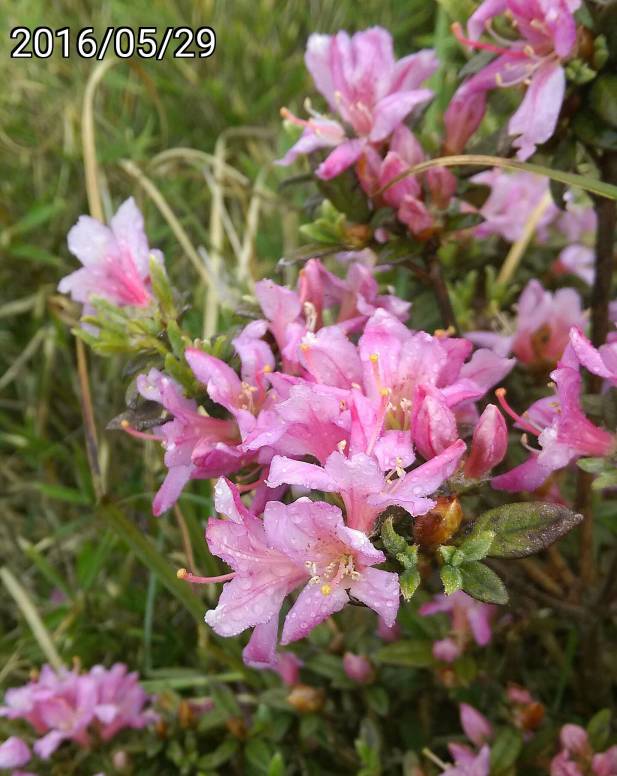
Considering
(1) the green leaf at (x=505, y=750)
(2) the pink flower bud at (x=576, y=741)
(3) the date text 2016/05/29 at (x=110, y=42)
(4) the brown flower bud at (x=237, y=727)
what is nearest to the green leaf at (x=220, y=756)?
(4) the brown flower bud at (x=237, y=727)

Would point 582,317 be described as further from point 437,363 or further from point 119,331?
point 119,331

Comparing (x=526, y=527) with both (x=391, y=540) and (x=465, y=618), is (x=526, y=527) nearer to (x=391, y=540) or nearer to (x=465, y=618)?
(x=391, y=540)

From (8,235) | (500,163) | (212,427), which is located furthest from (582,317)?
(8,235)

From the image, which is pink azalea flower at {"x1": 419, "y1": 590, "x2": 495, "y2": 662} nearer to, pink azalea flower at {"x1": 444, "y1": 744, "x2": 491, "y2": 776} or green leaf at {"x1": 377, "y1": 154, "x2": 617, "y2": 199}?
pink azalea flower at {"x1": 444, "y1": 744, "x2": 491, "y2": 776}

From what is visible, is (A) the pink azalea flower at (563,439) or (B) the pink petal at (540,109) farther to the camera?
(B) the pink petal at (540,109)

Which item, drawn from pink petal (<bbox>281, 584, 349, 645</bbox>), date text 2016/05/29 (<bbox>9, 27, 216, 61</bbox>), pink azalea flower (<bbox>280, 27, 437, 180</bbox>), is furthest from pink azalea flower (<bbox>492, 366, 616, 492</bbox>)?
date text 2016/05/29 (<bbox>9, 27, 216, 61</bbox>)

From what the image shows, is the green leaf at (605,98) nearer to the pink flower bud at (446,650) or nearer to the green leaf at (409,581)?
the green leaf at (409,581)
